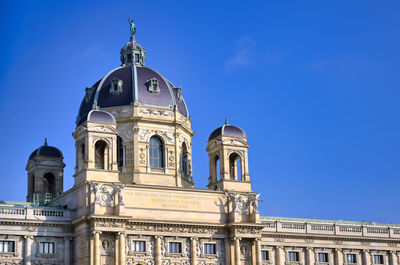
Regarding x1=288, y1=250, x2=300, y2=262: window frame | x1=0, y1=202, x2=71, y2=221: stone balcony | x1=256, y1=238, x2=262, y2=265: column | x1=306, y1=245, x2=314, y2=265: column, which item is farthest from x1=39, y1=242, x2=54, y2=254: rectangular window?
x1=306, y1=245, x2=314, y2=265: column

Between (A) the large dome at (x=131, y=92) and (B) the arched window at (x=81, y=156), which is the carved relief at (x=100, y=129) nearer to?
(B) the arched window at (x=81, y=156)

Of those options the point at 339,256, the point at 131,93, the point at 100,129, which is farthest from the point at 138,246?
the point at 339,256

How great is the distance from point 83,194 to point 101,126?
691cm

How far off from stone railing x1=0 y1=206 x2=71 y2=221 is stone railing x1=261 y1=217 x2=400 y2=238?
2141 centimetres

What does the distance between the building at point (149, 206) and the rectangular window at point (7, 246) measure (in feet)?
0.30

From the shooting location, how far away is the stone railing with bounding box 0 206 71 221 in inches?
2702

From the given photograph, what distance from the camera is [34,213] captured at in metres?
69.8

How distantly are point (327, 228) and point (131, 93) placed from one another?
26891mm

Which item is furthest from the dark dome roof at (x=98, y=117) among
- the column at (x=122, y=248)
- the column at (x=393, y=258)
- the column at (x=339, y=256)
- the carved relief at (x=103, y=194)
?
the column at (x=393, y=258)

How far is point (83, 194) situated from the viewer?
70.8 metres

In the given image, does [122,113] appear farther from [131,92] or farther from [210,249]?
[210,249]

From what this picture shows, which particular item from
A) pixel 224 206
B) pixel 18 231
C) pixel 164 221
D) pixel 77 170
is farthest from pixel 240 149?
pixel 18 231

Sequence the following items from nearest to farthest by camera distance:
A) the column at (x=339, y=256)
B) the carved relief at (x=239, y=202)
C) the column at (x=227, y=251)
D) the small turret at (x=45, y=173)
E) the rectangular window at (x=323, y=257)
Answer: the column at (x=227, y=251) < the carved relief at (x=239, y=202) < the small turret at (x=45, y=173) < the rectangular window at (x=323, y=257) < the column at (x=339, y=256)

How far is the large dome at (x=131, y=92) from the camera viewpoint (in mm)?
82875
